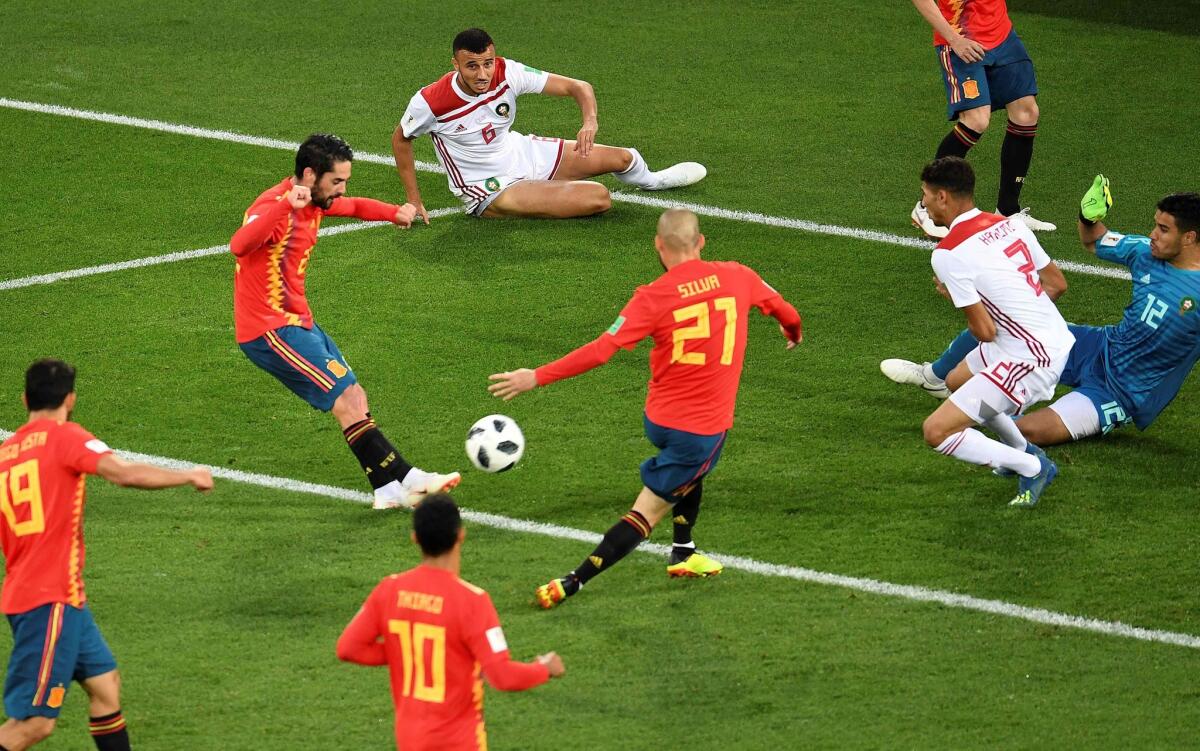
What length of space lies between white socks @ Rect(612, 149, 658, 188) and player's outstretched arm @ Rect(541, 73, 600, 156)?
0.46 meters

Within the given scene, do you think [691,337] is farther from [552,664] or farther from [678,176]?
[678,176]

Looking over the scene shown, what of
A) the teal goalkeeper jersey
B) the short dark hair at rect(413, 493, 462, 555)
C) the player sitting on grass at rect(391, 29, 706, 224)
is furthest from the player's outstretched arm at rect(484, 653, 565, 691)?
the player sitting on grass at rect(391, 29, 706, 224)

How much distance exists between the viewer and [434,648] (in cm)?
542

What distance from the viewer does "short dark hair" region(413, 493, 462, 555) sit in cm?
547

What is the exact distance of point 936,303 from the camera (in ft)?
38.2

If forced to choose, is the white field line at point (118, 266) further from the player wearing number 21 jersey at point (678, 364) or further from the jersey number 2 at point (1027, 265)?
the jersey number 2 at point (1027, 265)

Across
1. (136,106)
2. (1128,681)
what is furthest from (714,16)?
(1128,681)

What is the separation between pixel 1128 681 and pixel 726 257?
224 inches

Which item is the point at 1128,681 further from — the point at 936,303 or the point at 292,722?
the point at 936,303

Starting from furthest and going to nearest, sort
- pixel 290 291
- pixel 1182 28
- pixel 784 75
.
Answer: pixel 1182 28, pixel 784 75, pixel 290 291

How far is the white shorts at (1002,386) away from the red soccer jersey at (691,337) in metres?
1.66

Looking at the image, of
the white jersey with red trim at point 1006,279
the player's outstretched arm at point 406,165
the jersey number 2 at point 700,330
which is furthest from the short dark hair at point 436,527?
the player's outstretched arm at point 406,165

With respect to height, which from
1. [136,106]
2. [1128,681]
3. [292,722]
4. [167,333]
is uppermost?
[136,106]

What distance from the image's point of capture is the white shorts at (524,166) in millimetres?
13062
